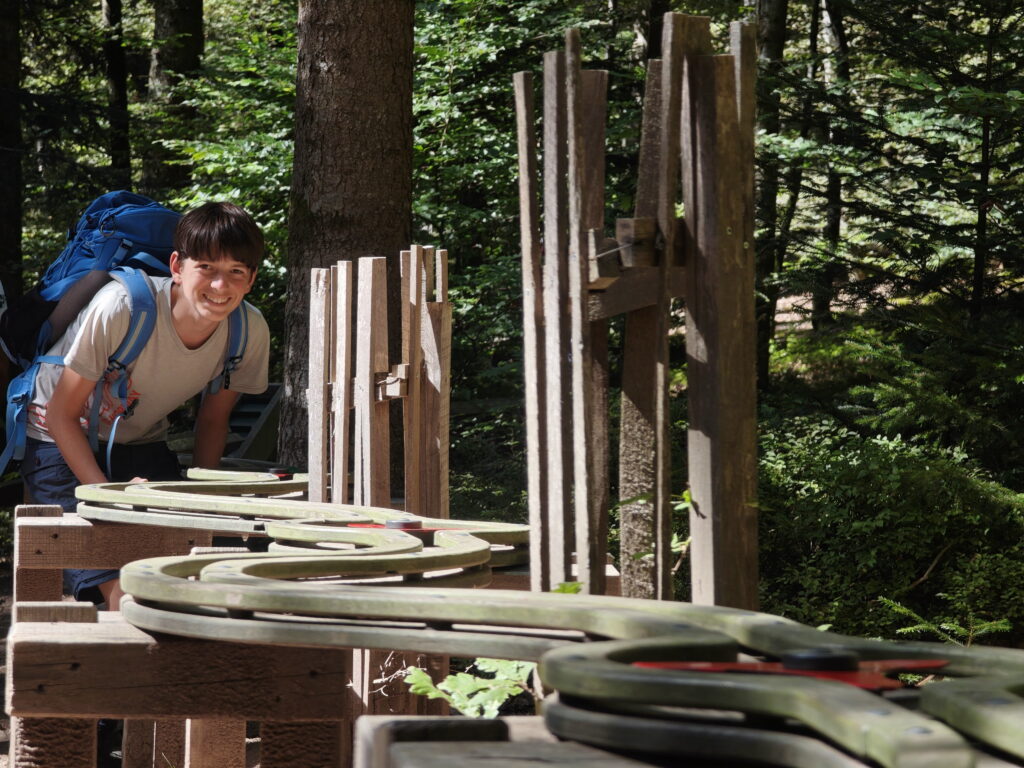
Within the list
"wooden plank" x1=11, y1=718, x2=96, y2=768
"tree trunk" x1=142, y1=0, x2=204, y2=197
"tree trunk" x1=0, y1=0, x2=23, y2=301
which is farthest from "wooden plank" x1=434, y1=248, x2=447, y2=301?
"tree trunk" x1=142, y1=0, x2=204, y2=197

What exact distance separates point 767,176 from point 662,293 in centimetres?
758

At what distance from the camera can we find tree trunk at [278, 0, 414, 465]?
19.6 feet

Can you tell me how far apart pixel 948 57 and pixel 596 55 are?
491 cm

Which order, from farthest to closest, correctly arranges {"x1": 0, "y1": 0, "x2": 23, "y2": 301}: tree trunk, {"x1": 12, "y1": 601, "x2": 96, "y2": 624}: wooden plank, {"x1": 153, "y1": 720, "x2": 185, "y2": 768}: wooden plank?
1. {"x1": 0, "y1": 0, "x2": 23, "y2": 301}: tree trunk
2. {"x1": 153, "y1": 720, "x2": 185, "y2": 768}: wooden plank
3. {"x1": 12, "y1": 601, "x2": 96, "y2": 624}: wooden plank

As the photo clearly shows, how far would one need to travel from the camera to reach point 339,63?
5.99 meters

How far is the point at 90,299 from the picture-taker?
3930 millimetres

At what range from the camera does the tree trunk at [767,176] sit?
852cm

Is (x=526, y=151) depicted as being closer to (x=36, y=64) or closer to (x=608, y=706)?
(x=608, y=706)

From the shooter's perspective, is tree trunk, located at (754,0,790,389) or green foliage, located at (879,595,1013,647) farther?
tree trunk, located at (754,0,790,389)

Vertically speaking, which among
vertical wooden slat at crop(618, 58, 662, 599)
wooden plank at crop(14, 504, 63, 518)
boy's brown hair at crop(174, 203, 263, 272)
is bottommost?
wooden plank at crop(14, 504, 63, 518)

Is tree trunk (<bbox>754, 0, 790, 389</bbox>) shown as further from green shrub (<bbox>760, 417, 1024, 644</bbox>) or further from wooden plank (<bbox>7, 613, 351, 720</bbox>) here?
wooden plank (<bbox>7, 613, 351, 720</bbox>)

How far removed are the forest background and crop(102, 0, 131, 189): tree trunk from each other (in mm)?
128

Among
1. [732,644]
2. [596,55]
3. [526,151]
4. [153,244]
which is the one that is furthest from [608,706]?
[596,55]

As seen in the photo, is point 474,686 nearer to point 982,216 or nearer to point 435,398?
point 435,398
